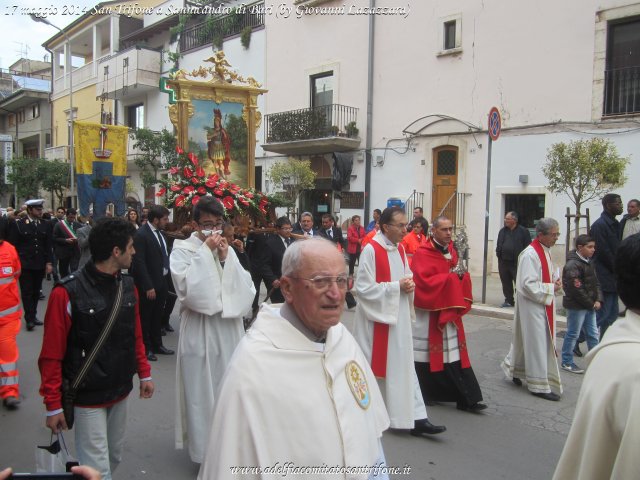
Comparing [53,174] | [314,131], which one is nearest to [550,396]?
[314,131]

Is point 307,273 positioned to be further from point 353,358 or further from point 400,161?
point 400,161

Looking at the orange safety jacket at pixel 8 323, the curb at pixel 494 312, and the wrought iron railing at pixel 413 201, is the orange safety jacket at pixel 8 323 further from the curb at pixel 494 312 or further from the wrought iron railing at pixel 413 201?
the wrought iron railing at pixel 413 201

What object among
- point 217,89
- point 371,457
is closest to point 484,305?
point 217,89

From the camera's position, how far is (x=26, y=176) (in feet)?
91.7

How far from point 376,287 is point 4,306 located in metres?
3.47

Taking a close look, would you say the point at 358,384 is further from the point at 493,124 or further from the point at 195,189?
the point at 493,124

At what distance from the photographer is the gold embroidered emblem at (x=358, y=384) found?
2109 mm

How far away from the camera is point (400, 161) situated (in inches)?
693

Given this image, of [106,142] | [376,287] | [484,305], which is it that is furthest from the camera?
[106,142]

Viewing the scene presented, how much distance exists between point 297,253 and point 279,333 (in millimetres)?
321

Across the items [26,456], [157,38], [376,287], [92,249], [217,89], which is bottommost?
[26,456]

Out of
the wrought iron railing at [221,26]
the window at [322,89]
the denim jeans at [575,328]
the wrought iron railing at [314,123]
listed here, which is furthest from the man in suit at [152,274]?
the wrought iron railing at [221,26]

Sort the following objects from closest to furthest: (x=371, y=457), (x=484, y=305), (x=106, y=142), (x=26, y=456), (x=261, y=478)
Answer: (x=261, y=478) < (x=371, y=457) < (x=26, y=456) < (x=484, y=305) < (x=106, y=142)

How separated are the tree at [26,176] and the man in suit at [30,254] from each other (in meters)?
20.8
